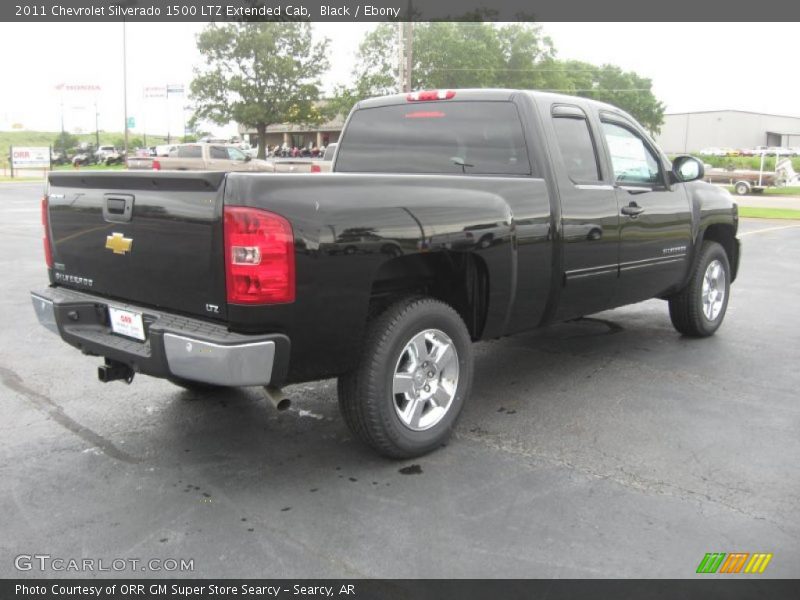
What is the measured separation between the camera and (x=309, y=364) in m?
3.36

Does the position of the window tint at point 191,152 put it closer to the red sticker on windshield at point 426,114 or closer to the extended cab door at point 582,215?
the red sticker on windshield at point 426,114

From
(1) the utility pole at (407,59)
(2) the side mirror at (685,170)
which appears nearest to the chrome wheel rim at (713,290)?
(2) the side mirror at (685,170)

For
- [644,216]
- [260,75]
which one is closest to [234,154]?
[260,75]

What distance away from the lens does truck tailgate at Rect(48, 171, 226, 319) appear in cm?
319

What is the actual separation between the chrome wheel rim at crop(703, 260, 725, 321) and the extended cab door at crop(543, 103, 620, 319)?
1.71 meters

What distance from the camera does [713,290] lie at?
6.54 meters

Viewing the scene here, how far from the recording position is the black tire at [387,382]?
357 cm

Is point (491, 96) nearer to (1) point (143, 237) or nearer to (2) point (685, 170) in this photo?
(2) point (685, 170)

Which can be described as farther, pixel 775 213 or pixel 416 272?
pixel 775 213

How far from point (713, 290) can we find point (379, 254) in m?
4.21

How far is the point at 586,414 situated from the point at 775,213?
19.9 m

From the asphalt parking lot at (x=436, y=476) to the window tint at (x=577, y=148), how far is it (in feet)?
4.83
